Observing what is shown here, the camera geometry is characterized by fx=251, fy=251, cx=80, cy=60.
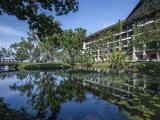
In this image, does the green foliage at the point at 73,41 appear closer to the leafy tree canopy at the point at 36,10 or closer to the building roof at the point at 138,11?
the building roof at the point at 138,11

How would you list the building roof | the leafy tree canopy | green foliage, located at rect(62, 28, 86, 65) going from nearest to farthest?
the leafy tree canopy < the building roof < green foliage, located at rect(62, 28, 86, 65)

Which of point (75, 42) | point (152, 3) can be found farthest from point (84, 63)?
point (152, 3)

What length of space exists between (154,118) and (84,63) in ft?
256

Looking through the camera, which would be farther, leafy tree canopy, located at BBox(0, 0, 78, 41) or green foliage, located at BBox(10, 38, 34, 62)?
green foliage, located at BBox(10, 38, 34, 62)

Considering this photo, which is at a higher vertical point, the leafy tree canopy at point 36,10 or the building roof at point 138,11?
the building roof at point 138,11

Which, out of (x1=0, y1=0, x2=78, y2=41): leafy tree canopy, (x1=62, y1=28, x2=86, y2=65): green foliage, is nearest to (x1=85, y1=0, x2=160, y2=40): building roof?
(x1=62, y1=28, x2=86, y2=65): green foliage

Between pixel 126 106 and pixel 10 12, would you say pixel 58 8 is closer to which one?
pixel 10 12

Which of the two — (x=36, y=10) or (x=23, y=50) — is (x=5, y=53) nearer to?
(x=23, y=50)

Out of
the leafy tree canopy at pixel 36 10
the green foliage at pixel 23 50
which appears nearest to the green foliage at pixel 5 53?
the green foliage at pixel 23 50

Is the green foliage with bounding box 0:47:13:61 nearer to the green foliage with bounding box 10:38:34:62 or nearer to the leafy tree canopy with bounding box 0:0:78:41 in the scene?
the green foliage with bounding box 10:38:34:62

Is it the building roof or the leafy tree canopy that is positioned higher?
the building roof

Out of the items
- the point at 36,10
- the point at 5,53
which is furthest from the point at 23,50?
the point at 36,10

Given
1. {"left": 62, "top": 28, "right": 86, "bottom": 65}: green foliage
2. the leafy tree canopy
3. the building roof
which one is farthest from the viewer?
{"left": 62, "top": 28, "right": 86, "bottom": 65}: green foliage

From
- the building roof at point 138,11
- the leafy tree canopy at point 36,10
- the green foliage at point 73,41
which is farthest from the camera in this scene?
the green foliage at point 73,41
